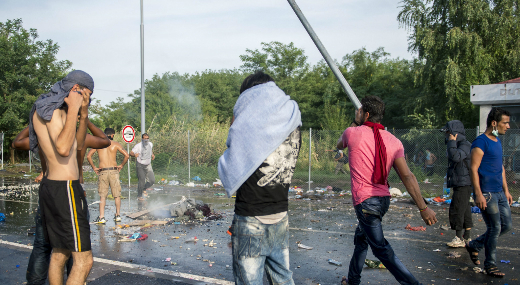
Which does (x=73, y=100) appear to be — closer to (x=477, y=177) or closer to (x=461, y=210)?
(x=477, y=177)

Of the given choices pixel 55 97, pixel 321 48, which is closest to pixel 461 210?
pixel 321 48

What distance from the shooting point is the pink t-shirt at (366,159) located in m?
3.65

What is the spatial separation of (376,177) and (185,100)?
124ft

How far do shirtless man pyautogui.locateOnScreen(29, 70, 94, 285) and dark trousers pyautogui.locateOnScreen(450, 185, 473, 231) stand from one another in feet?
17.4

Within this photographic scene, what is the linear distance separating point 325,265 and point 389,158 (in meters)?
2.10

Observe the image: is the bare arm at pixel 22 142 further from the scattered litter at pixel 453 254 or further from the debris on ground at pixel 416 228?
the debris on ground at pixel 416 228

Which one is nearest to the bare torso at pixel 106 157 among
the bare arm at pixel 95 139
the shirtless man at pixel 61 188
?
the bare arm at pixel 95 139

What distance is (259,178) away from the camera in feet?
8.13

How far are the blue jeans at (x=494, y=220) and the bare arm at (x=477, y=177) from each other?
4.5 inches

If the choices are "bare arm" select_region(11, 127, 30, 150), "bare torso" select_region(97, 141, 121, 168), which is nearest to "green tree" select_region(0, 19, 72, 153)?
"bare torso" select_region(97, 141, 121, 168)

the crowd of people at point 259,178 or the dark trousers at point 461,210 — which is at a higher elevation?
the crowd of people at point 259,178

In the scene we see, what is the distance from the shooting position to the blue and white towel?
2.41m

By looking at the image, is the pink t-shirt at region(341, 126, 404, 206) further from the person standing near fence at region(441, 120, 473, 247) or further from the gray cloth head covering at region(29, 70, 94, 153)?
the person standing near fence at region(441, 120, 473, 247)

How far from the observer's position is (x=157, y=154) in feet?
61.2
